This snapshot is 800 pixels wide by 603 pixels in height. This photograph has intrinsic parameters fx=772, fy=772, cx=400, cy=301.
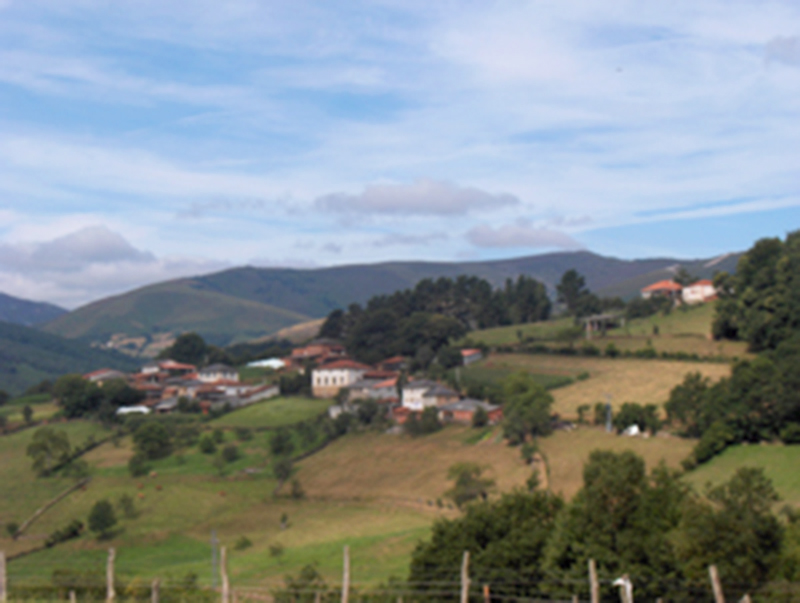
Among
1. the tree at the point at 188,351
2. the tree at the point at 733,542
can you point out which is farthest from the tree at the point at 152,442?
the tree at the point at 188,351

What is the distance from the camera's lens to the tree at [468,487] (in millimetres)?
51562

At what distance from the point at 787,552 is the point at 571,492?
87.0ft

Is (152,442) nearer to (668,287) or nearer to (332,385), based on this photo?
(332,385)

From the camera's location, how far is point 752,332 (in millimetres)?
71562

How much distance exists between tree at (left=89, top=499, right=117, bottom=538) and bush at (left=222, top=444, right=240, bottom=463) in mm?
14424

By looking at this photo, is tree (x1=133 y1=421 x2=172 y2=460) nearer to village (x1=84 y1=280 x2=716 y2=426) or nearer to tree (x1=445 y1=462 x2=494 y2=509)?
village (x1=84 y1=280 x2=716 y2=426)

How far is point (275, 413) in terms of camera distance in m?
85.8

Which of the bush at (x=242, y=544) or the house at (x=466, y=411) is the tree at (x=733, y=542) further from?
the house at (x=466, y=411)

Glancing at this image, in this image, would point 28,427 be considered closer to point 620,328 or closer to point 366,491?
point 366,491

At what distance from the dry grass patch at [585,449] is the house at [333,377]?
38.0 metres

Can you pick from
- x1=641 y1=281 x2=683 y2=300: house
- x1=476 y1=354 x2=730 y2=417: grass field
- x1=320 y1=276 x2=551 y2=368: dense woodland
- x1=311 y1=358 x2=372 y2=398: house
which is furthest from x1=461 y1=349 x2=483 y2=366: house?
x1=641 y1=281 x2=683 y2=300: house

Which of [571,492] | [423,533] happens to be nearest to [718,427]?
[571,492]

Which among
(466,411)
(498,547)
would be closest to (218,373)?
(466,411)

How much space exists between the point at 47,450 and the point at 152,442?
352 inches
